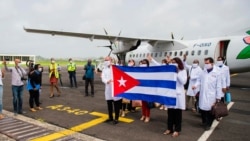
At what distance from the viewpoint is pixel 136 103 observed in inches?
316

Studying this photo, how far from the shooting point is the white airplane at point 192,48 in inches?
585

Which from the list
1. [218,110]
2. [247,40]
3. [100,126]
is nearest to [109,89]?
[100,126]

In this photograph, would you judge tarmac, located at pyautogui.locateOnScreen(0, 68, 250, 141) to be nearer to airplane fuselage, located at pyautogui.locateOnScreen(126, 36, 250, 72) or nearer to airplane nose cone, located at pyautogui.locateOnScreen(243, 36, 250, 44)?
airplane fuselage, located at pyautogui.locateOnScreen(126, 36, 250, 72)

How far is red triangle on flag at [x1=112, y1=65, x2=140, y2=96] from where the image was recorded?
752 centimetres

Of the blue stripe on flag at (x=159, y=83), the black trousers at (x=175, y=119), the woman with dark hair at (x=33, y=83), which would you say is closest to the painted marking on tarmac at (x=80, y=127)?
the blue stripe on flag at (x=159, y=83)

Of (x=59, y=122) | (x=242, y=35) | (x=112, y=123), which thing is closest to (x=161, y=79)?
(x=112, y=123)

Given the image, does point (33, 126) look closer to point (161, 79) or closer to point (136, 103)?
point (136, 103)

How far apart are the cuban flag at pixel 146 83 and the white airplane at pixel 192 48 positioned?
9983 millimetres

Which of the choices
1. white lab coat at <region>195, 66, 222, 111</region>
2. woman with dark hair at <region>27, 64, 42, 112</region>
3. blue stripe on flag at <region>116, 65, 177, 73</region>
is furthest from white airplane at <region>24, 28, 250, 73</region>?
woman with dark hair at <region>27, 64, 42, 112</region>

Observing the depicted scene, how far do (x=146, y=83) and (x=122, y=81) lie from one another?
2.82 feet

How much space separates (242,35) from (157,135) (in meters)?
12.2

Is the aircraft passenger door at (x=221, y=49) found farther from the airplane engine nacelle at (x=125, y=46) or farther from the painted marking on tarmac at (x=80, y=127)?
the painted marking on tarmac at (x=80, y=127)

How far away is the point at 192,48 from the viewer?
17984mm

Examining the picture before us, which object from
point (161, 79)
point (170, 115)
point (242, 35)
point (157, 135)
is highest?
point (242, 35)
